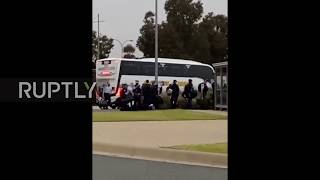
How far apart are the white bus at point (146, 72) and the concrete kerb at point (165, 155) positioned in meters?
19.7

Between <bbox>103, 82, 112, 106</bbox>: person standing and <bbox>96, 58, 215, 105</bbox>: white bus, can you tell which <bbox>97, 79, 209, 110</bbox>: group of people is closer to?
<bbox>103, 82, 112, 106</bbox>: person standing

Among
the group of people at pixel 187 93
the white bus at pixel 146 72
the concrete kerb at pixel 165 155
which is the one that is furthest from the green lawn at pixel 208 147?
the white bus at pixel 146 72

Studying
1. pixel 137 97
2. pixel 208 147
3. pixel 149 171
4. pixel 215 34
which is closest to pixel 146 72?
pixel 137 97

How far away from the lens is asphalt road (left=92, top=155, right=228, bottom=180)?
8070 mm

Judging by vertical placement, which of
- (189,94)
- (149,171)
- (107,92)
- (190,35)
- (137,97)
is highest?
(190,35)

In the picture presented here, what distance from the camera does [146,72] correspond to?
3534 cm

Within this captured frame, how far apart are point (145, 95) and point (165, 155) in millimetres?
16962

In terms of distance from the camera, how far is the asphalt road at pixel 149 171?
8.07m

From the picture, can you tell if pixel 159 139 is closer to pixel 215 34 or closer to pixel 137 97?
pixel 137 97

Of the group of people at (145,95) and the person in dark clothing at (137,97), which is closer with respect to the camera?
the group of people at (145,95)

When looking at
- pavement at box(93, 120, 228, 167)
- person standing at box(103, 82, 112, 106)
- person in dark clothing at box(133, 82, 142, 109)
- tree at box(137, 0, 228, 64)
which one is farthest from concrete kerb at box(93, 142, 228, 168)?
tree at box(137, 0, 228, 64)

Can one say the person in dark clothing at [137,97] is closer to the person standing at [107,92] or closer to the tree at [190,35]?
the person standing at [107,92]
